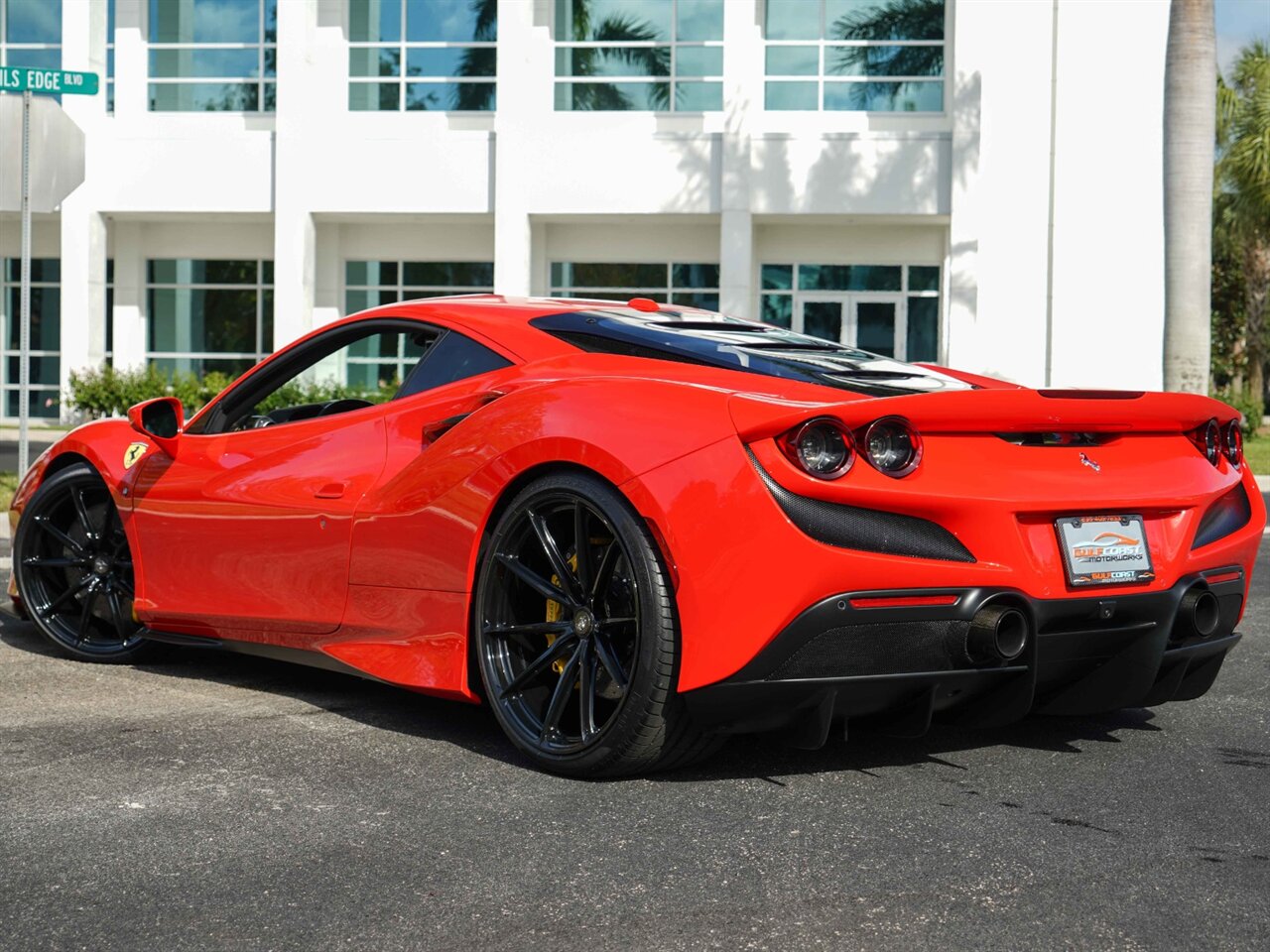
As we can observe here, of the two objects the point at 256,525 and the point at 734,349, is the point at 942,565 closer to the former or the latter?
the point at 734,349

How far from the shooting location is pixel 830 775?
4.26m

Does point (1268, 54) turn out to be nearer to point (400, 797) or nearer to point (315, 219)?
point (315, 219)

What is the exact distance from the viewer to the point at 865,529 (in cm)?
382

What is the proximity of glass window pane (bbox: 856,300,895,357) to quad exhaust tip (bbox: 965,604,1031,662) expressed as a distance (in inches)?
1052

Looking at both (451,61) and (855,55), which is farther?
(451,61)

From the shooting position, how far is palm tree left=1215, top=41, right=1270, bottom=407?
31.7 m

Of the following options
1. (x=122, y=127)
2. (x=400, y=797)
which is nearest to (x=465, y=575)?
(x=400, y=797)

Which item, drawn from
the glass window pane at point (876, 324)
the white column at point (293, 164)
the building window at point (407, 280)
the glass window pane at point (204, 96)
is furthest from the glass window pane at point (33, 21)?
the glass window pane at point (876, 324)

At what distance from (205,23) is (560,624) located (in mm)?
29180

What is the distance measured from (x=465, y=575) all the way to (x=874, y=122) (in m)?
25.5

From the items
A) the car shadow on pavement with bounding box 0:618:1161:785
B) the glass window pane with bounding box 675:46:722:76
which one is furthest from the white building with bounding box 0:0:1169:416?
the car shadow on pavement with bounding box 0:618:1161:785

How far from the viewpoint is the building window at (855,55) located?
94.1 feet

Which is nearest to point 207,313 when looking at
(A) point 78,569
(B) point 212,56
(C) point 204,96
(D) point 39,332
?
(D) point 39,332

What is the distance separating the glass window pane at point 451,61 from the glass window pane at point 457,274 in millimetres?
3501
